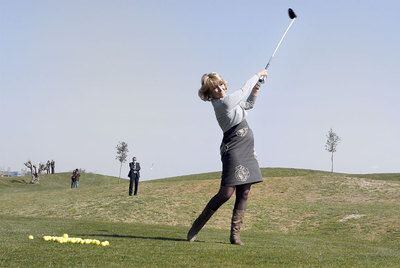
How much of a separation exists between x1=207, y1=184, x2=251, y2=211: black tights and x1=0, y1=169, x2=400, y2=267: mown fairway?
0.63m

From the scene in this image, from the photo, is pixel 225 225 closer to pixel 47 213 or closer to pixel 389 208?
pixel 389 208

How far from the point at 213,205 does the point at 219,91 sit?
183cm

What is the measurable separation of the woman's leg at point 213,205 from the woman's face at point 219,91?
145cm

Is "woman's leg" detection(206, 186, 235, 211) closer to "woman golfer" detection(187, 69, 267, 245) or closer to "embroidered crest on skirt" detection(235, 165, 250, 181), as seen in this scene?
"woman golfer" detection(187, 69, 267, 245)

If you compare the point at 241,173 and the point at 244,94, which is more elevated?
the point at 244,94

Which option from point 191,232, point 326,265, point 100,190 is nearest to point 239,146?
point 191,232

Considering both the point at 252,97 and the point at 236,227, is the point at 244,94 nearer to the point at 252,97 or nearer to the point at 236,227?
the point at 252,97

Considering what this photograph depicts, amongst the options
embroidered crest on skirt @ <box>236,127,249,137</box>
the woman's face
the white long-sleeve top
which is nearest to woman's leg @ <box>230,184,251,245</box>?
embroidered crest on skirt @ <box>236,127,249,137</box>

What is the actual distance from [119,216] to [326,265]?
1931 cm

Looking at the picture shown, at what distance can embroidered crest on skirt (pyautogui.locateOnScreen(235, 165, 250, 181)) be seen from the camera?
862 centimetres

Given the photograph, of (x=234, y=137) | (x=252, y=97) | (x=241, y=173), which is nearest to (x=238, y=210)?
(x=241, y=173)

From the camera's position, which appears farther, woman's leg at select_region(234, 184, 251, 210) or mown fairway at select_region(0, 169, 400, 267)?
woman's leg at select_region(234, 184, 251, 210)

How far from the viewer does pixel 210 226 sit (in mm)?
21844

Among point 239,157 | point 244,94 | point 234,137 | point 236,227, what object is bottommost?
point 236,227
